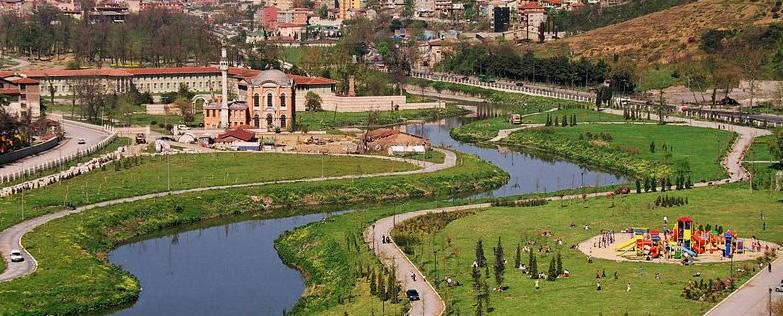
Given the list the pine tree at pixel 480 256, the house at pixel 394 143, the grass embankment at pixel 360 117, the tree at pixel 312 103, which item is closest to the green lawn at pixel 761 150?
the house at pixel 394 143

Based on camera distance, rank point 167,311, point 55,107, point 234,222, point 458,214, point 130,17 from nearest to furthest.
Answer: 1. point 167,311
2. point 458,214
3. point 234,222
4. point 55,107
5. point 130,17

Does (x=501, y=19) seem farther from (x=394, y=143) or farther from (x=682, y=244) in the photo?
(x=682, y=244)

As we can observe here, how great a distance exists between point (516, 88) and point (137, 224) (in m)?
65.2

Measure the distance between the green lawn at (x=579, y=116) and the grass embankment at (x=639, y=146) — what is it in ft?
12.8

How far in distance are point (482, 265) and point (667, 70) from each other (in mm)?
73762

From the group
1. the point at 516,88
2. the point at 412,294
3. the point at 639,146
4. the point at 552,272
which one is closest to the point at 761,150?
the point at 639,146

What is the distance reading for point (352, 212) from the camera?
54.6 meters

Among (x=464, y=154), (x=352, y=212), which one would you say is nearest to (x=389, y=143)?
(x=464, y=154)

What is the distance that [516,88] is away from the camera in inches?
4505

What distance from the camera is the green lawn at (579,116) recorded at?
286 ft

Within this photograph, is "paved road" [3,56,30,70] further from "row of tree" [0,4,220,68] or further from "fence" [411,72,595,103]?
"fence" [411,72,595,103]

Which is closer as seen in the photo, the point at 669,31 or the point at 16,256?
the point at 16,256

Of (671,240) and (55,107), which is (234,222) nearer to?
(671,240)

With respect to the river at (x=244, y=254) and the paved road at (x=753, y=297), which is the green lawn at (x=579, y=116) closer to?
the river at (x=244, y=254)
